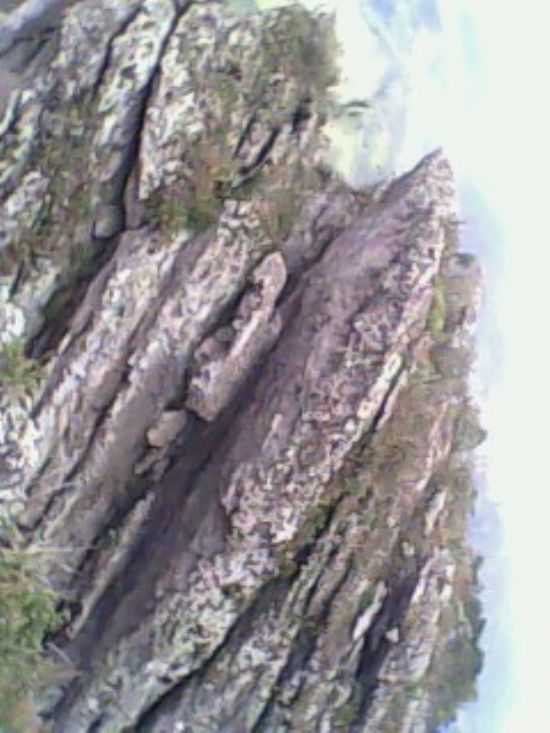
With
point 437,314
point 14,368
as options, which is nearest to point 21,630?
point 14,368

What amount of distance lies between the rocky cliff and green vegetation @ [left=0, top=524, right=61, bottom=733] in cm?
13

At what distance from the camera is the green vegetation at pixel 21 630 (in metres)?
15.8

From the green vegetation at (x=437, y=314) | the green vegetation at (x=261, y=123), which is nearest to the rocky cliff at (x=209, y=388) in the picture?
the green vegetation at (x=261, y=123)

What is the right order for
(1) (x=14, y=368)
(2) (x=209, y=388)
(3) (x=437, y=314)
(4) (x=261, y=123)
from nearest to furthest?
1. (1) (x=14, y=368)
2. (2) (x=209, y=388)
3. (4) (x=261, y=123)
4. (3) (x=437, y=314)

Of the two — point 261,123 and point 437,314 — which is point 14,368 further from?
point 437,314

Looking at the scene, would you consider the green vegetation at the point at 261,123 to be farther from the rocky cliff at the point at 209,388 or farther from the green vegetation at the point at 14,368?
the green vegetation at the point at 14,368

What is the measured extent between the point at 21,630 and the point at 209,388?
444 centimetres

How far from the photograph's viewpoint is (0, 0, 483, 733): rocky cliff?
16.5m

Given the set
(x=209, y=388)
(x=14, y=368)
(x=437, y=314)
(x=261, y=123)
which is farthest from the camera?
(x=437, y=314)

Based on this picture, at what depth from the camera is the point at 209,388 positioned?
17.2 metres

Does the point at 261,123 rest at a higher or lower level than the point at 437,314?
higher

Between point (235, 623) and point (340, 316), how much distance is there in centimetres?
493

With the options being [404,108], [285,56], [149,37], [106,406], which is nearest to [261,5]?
[285,56]

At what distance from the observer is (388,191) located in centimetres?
1884
